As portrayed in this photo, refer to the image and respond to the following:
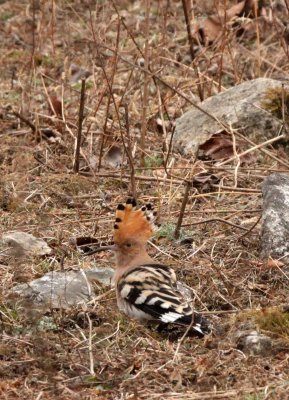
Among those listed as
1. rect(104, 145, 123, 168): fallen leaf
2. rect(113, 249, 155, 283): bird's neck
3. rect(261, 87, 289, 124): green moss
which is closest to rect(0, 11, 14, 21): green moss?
rect(104, 145, 123, 168): fallen leaf

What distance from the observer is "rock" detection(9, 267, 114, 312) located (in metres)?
5.79

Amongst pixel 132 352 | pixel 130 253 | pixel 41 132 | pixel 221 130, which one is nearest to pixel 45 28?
pixel 41 132

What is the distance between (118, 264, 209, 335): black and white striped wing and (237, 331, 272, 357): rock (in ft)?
0.62

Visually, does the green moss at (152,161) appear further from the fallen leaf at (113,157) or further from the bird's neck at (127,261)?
the bird's neck at (127,261)

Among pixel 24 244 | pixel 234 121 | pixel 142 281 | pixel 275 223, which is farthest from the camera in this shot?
pixel 234 121

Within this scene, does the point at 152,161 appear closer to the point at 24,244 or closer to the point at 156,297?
the point at 24,244

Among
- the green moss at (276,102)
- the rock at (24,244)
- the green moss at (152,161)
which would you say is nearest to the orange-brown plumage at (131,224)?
the rock at (24,244)

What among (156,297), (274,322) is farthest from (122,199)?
(274,322)

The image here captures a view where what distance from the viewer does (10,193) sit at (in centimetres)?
782

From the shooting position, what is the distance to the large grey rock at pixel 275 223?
21.4 ft

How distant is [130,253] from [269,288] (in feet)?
2.60

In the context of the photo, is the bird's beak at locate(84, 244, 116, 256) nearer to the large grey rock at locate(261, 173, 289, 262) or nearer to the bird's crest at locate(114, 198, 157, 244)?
the bird's crest at locate(114, 198, 157, 244)

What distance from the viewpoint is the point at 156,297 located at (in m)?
5.51

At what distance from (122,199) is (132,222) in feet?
5.74
